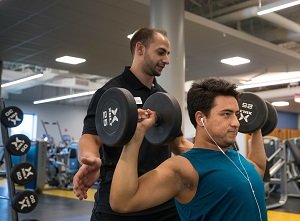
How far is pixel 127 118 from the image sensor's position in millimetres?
1126

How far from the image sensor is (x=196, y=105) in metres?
1.33

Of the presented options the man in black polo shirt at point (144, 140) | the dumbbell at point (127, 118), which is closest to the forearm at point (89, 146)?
the man in black polo shirt at point (144, 140)

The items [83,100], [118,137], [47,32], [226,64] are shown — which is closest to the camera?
[118,137]

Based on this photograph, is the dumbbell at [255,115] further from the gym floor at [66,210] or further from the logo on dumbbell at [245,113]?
the gym floor at [66,210]

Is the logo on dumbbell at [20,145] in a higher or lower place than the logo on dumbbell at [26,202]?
higher

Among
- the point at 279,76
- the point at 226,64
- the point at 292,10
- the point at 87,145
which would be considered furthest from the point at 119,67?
the point at 87,145

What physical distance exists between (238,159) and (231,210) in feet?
0.75

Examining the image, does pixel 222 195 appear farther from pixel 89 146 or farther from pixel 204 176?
pixel 89 146

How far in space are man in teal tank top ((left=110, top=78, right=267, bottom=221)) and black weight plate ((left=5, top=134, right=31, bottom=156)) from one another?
9.55ft

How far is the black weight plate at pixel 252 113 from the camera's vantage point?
1.70 m

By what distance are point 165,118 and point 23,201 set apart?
9.84 ft

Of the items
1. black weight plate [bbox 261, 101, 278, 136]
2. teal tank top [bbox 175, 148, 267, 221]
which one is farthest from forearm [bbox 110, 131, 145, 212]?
black weight plate [bbox 261, 101, 278, 136]

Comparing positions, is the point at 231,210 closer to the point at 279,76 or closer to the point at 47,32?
the point at 47,32

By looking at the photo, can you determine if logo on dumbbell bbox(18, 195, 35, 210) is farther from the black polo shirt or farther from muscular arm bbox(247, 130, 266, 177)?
muscular arm bbox(247, 130, 266, 177)
